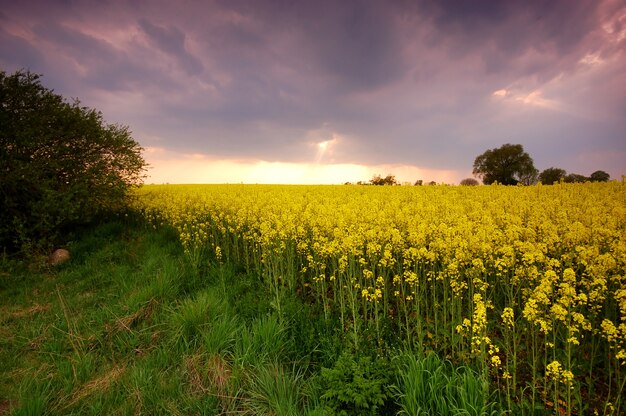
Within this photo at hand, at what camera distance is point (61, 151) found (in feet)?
42.5

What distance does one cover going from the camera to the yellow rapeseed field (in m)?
4.31

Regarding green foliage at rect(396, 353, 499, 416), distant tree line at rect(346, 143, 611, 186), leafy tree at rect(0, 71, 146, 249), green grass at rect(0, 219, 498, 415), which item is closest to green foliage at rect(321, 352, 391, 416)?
green grass at rect(0, 219, 498, 415)

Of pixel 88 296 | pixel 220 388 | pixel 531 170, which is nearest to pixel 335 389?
pixel 220 388

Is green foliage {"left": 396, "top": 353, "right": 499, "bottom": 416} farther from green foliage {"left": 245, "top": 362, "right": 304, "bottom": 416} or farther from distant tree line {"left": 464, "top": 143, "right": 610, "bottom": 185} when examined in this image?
distant tree line {"left": 464, "top": 143, "right": 610, "bottom": 185}

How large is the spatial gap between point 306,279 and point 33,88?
12.3 metres

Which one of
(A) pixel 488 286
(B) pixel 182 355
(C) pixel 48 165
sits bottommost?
(B) pixel 182 355

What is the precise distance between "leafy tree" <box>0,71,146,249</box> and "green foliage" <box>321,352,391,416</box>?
11.4 meters

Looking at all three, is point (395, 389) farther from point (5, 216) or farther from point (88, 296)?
point (5, 216)

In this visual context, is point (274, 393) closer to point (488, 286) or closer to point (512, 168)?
point (488, 286)

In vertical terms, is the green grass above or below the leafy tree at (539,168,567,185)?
below

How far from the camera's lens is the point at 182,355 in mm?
5473

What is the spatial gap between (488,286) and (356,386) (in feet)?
11.2

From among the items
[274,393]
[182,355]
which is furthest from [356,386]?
[182,355]

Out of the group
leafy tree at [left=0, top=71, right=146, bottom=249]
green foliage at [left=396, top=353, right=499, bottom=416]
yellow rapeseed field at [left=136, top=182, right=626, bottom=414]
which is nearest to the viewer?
green foliage at [left=396, top=353, right=499, bottom=416]
